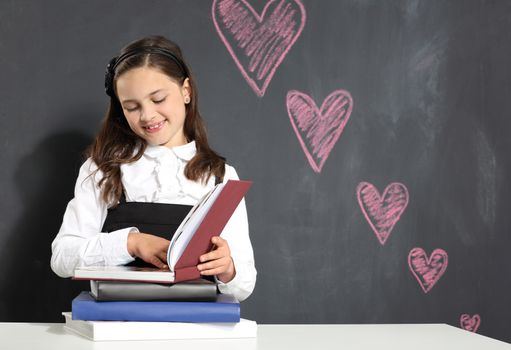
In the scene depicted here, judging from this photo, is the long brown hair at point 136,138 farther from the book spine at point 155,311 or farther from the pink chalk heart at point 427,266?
the pink chalk heart at point 427,266

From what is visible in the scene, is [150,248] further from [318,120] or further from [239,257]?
[318,120]

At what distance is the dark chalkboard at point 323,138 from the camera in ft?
6.54

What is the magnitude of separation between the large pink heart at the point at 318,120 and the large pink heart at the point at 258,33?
0.11 meters

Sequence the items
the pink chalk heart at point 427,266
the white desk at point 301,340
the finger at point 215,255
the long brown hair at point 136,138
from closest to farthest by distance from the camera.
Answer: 1. the white desk at point 301,340
2. the finger at point 215,255
3. the long brown hair at point 136,138
4. the pink chalk heart at point 427,266

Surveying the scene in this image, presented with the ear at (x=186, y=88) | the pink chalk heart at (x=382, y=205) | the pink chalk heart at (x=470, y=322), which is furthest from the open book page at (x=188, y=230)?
the pink chalk heart at (x=470, y=322)

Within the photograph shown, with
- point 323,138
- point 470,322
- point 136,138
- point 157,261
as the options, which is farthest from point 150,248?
point 470,322

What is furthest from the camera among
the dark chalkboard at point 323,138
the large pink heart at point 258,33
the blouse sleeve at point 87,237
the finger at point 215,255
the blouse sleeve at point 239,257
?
the large pink heart at point 258,33

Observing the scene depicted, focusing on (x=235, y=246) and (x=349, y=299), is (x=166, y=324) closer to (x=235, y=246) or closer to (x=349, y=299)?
(x=235, y=246)

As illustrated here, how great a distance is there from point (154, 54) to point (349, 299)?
992mm

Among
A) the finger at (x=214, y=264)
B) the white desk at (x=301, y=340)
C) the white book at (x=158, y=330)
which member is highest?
the finger at (x=214, y=264)

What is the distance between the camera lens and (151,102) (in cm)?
165

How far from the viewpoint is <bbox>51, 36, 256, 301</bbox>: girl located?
64.7 inches

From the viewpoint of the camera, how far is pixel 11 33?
78.2 inches

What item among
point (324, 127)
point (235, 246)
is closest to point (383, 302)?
point (324, 127)
